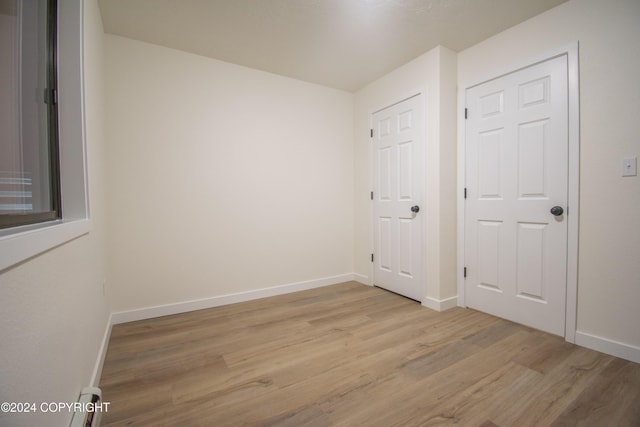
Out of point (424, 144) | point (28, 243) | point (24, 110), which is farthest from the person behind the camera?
point (424, 144)

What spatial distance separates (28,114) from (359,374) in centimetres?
198

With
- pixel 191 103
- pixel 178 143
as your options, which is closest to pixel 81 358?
pixel 178 143

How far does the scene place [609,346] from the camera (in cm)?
176

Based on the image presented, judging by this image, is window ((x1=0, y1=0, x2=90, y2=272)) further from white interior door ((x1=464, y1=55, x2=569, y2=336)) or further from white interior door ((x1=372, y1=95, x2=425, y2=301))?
white interior door ((x1=464, y1=55, x2=569, y2=336))

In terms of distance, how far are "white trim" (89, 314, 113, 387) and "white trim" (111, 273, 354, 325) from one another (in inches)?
5.6

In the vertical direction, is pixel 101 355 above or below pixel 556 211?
below

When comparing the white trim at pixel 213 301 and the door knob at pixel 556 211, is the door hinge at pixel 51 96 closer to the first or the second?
the white trim at pixel 213 301

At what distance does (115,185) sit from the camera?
2.28 metres

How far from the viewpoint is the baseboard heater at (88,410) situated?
967 mm

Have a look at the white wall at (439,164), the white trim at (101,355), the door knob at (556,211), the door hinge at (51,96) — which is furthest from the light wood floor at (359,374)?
the door hinge at (51,96)

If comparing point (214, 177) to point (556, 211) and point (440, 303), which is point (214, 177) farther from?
point (556, 211)

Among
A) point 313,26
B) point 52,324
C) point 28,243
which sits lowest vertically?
point 52,324

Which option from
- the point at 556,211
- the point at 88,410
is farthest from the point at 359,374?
the point at 556,211

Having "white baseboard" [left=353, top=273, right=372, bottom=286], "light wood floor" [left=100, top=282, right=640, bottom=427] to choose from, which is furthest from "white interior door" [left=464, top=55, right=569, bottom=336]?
"white baseboard" [left=353, top=273, right=372, bottom=286]
